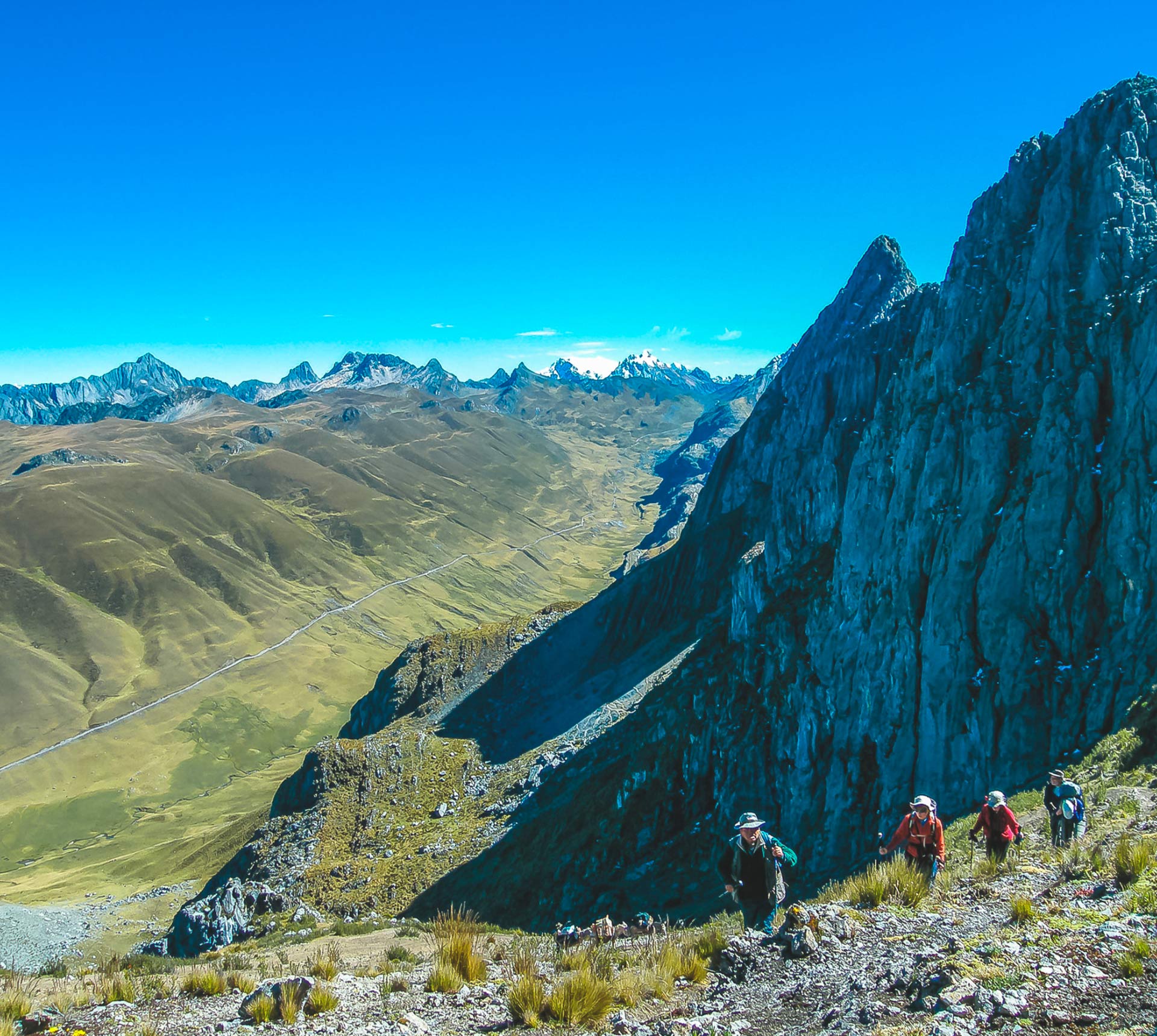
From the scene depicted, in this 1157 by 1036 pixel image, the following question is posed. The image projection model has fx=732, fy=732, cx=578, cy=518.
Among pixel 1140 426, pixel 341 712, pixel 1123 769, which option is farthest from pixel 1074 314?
pixel 341 712

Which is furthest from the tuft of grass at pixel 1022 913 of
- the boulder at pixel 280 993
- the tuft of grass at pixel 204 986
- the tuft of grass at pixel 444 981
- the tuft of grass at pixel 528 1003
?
the tuft of grass at pixel 204 986

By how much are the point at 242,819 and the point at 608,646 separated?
2393 inches

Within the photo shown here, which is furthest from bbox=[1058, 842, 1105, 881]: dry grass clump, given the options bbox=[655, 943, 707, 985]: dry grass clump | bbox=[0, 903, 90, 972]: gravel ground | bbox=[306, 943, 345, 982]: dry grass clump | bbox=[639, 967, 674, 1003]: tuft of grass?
bbox=[0, 903, 90, 972]: gravel ground

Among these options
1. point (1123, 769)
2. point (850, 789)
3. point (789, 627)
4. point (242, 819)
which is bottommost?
point (242, 819)

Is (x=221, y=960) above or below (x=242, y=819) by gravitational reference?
above

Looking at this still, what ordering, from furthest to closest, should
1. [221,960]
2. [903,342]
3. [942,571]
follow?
[903,342] < [942,571] < [221,960]

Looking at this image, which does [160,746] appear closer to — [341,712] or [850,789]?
[341,712]

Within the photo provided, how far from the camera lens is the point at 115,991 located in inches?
562

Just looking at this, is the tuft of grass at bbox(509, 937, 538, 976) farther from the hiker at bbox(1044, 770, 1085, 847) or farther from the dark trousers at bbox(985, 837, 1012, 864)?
the hiker at bbox(1044, 770, 1085, 847)

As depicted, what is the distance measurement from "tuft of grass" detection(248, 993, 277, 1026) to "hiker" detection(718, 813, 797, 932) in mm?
7986

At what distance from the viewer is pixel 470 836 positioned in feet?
208

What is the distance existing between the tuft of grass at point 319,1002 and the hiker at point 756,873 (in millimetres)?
7095

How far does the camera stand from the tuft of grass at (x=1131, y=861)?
41.1 feet

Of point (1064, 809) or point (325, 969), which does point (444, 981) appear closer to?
point (325, 969)
